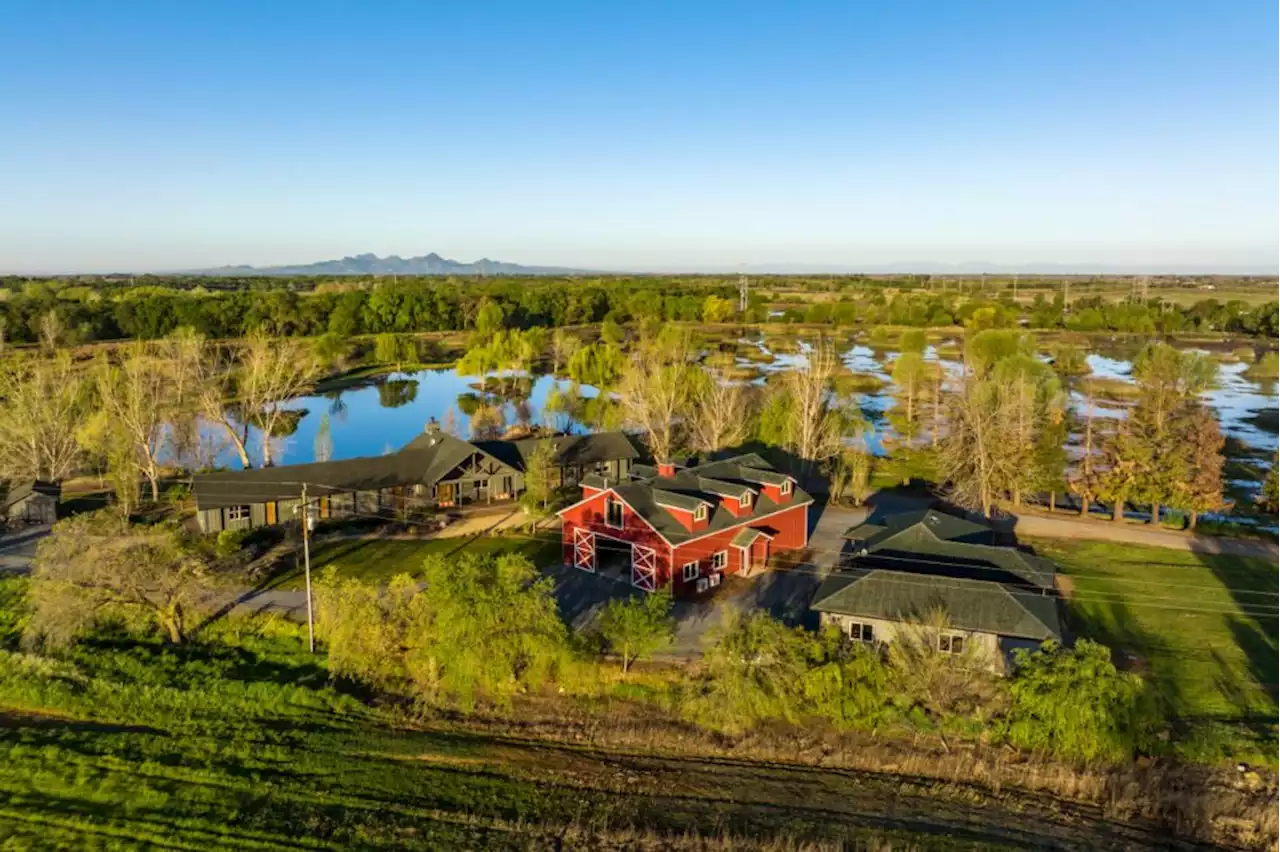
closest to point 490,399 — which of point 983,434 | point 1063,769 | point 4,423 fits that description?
point 4,423

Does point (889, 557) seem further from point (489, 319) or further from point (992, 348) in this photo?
point (489, 319)

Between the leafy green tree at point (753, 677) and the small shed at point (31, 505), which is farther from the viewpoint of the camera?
the small shed at point (31, 505)

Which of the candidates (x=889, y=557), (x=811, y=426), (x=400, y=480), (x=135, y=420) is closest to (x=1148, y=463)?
(x=811, y=426)

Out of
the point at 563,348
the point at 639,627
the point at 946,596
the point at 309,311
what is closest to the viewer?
the point at 639,627

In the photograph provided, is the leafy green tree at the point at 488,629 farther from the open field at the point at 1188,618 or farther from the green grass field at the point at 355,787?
the open field at the point at 1188,618

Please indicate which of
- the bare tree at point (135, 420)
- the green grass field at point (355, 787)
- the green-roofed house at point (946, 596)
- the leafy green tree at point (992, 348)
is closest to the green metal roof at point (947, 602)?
the green-roofed house at point (946, 596)
